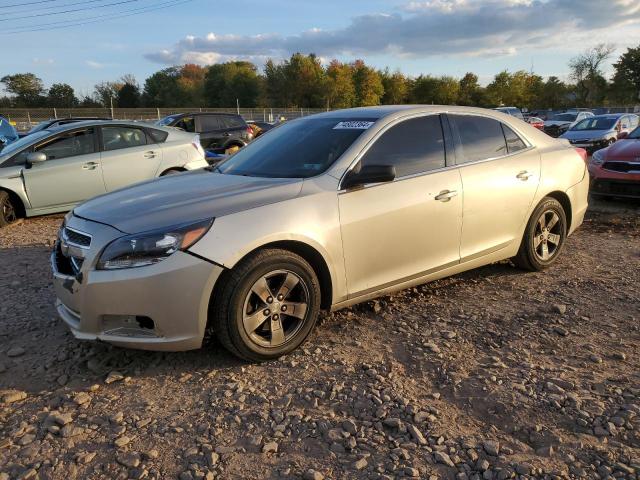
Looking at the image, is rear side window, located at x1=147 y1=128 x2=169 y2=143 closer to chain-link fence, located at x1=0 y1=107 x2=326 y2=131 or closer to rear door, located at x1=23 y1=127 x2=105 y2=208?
rear door, located at x1=23 y1=127 x2=105 y2=208

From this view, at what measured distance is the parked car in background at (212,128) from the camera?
15766mm

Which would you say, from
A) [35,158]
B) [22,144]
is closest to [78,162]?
[35,158]

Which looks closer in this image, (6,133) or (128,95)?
(6,133)

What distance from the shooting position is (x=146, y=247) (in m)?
3.00

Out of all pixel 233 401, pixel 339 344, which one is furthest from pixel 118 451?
pixel 339 344

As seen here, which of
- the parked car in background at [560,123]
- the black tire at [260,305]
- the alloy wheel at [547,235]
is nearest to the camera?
the black tire at [260,305]

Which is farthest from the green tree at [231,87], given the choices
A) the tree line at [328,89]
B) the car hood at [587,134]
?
the car hood at [587,134]

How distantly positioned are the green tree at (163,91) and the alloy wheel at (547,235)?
262 feet

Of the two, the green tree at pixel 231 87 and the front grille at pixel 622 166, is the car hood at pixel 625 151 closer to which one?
the front grille at pixel 622 166

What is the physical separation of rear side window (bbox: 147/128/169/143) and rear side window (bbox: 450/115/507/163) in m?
5.60

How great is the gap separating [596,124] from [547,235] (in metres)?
14.9

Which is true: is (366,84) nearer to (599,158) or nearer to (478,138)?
(599,158)

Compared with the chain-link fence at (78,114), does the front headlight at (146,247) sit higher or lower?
lower

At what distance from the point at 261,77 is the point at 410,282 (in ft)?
257
